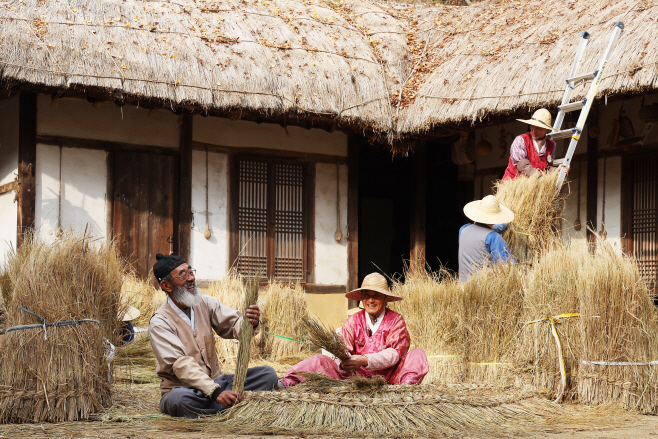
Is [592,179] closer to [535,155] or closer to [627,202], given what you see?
[627,202]

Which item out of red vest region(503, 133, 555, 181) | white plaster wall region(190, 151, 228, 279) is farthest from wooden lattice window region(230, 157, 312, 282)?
red vest region(503, 133, 555, 181)

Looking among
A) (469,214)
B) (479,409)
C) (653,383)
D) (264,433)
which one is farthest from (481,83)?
(264,433)

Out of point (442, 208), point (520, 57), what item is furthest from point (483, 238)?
point (442, 208)

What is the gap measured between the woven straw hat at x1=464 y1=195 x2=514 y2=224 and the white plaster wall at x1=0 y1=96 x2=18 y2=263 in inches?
175

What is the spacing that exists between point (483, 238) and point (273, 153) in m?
3.60

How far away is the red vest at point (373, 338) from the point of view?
175 inches

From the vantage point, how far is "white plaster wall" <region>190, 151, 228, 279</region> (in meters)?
8.18

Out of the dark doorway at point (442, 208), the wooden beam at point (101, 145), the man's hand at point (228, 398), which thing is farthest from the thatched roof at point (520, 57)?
the man's hand at point (228, 398)

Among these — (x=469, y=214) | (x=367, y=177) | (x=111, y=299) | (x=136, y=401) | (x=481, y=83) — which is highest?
(x=481, y=83)

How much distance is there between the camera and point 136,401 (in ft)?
14.6

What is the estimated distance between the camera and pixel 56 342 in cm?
389

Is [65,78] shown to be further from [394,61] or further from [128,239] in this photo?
[394,61]

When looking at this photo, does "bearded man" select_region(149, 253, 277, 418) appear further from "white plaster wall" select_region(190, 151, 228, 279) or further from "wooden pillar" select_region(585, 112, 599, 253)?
"wooden pillar" select_region(585, 112, 599, 253)

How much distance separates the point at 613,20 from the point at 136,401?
5501 millimetres
